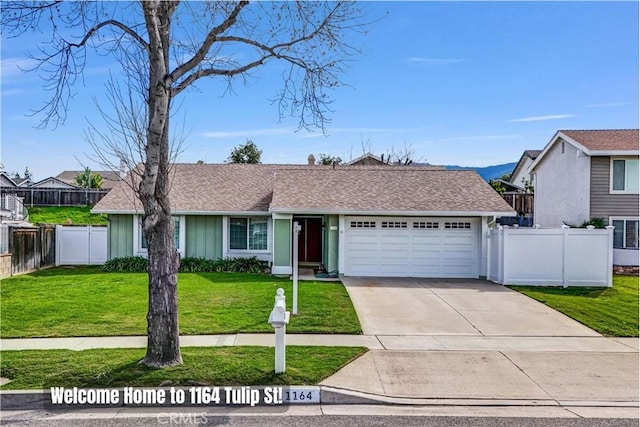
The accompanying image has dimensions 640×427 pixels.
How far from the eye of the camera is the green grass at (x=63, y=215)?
101 feet

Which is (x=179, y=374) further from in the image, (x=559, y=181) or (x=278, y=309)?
(x=559, y=181)

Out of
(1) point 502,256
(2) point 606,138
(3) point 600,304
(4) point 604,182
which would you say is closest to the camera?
(3) point 600,304

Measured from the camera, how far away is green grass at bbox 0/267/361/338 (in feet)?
31.1

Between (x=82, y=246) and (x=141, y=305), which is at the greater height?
(x=82, y=246)

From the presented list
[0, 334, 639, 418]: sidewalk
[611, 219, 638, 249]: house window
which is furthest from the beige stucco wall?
[0, 334, 639, 418]: sidewalk

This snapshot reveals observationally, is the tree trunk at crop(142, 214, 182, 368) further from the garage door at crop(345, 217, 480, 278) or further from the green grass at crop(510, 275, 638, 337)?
the garage door at crop(345, 217, 480, 278)

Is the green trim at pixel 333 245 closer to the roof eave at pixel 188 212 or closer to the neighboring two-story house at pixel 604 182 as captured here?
the roof eave at pixel 188 212

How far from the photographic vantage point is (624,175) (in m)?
20.3

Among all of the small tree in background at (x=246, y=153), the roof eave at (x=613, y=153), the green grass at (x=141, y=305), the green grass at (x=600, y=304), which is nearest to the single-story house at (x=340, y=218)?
the green grass at (x=141, y=305)

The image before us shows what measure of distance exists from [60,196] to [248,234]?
23.1 metres

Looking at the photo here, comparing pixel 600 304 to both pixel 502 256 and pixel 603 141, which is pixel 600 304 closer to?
pixel 502 256

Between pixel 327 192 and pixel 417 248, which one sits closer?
pixel 417 248

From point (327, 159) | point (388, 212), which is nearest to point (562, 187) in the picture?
point (388, 212)

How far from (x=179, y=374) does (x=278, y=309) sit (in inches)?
60.6
